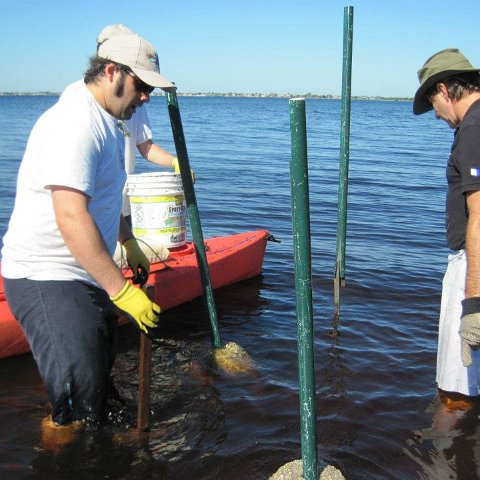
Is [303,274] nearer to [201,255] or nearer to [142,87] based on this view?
[142,87]

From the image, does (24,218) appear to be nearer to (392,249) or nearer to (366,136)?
(392,249)

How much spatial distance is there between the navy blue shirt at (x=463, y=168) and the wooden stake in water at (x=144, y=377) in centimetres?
196

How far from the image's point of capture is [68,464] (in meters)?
3.70

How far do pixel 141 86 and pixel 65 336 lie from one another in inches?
53.3

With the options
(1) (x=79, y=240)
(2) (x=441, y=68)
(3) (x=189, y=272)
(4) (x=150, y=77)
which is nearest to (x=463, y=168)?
(2) (x=441, y=68)

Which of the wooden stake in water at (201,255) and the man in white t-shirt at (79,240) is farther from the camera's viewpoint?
the wooden stake in water at (201,255)

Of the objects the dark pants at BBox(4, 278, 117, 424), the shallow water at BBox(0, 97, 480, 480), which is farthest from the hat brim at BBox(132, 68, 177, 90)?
the shallow water at BBox(0, 97, 480, 480)

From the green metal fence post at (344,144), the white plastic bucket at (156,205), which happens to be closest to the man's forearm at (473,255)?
the green metal fence post at (344,144)

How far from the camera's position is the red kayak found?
507 cm

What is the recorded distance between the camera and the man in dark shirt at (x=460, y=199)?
3.27 meters

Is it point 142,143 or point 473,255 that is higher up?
point 142,143

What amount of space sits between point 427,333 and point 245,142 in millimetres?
Answer: 25355

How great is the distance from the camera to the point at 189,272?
20.6 feet

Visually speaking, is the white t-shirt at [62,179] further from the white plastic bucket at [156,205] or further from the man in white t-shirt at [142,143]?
the white plastic bucket at [156,205]
